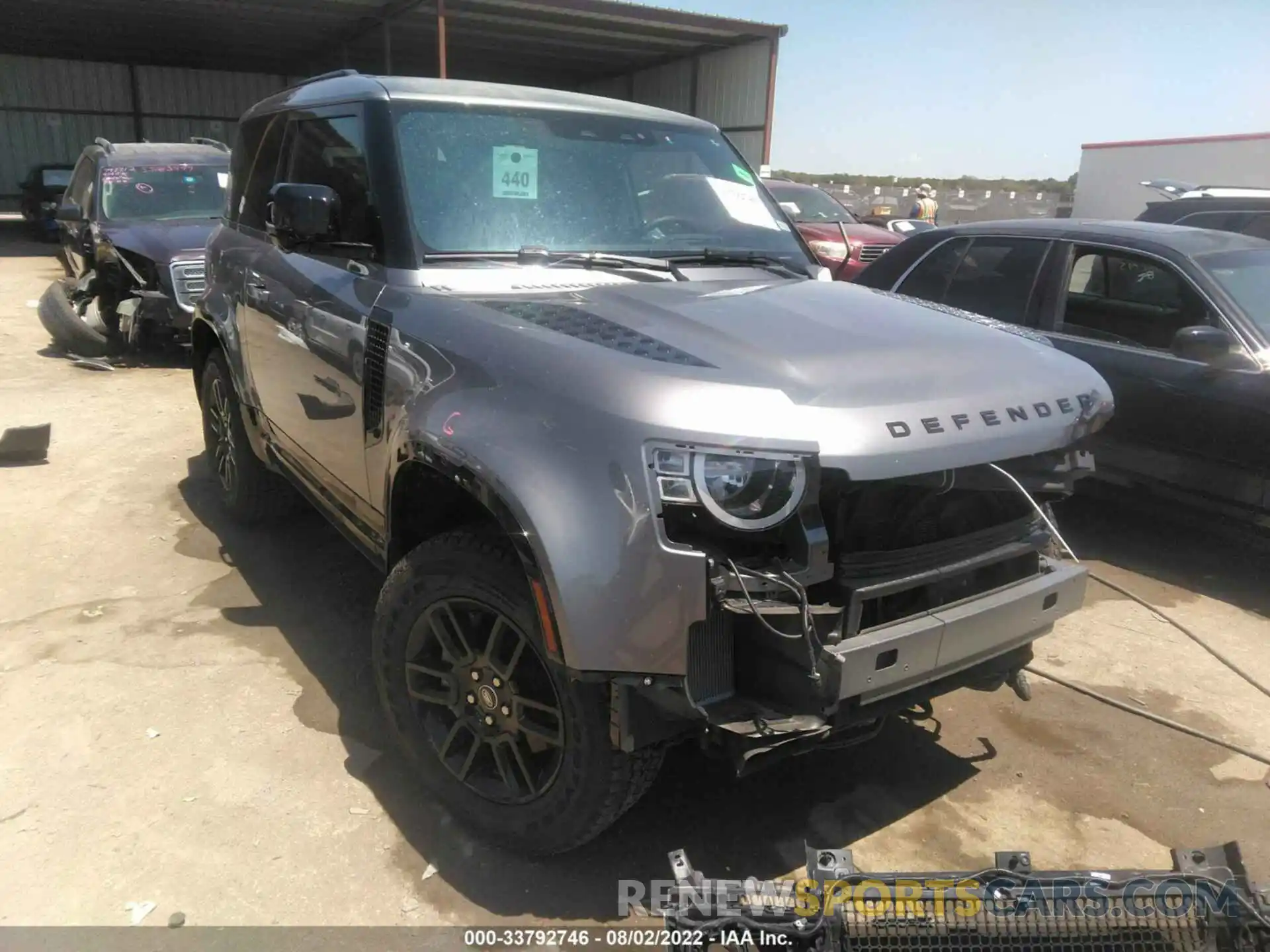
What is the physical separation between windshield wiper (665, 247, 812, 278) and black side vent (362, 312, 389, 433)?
3.40ft

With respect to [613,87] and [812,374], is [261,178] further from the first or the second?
[613,87]

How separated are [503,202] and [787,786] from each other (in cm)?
215

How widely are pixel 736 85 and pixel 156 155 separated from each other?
13367 mm

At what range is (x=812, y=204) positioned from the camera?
12102mm

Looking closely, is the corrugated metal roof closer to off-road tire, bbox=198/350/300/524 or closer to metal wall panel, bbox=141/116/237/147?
metal wall panel, bbox=141/116/237/147

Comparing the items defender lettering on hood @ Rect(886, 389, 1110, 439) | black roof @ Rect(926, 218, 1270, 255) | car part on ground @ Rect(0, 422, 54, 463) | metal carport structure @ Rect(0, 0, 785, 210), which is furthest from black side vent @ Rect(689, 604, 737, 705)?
metal carport structure @ Rect(0, 0, 785, 210)

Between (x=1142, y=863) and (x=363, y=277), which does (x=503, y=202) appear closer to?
(x=363, y=277)

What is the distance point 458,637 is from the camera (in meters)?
2.67

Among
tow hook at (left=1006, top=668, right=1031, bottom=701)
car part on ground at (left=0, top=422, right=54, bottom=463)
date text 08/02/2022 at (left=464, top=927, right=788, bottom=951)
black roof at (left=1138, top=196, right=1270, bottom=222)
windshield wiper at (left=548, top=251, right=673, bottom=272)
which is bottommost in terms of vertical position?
date text 08/02/2022 at (left=464, top=927, right=788, bottom=951)

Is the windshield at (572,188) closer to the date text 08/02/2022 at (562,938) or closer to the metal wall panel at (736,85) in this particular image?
the date text 08/02/2022 at (562,938)

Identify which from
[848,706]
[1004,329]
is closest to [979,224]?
[1004,329]

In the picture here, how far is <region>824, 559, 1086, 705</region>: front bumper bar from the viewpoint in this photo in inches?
84.7

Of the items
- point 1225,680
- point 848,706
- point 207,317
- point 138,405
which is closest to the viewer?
point 848,706

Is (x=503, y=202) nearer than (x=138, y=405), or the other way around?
(x=503, y=202)
